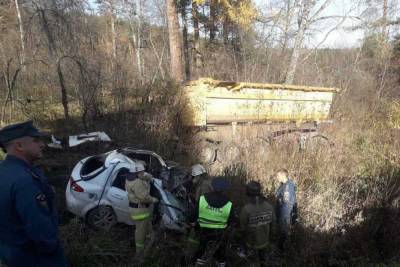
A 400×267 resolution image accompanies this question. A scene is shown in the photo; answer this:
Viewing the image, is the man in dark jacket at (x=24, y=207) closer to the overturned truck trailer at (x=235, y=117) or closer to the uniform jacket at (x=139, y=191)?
the uniform jacket at (x=139, y=191)

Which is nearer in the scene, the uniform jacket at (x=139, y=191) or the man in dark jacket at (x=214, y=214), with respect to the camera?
the man in dark jacket at (x=214, y=214)

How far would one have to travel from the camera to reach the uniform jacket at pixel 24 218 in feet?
7.93

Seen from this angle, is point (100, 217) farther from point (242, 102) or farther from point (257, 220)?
point (242, 102)

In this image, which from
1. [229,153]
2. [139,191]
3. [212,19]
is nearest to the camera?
[139,191]

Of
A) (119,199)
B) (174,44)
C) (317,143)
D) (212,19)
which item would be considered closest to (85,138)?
(119,199)

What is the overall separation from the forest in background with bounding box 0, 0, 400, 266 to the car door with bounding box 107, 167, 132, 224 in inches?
22.3

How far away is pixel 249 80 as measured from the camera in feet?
36.0

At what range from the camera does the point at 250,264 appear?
5.24m

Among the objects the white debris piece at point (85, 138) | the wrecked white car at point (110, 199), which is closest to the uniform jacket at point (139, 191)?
the wrecked white car at point (110, 199)

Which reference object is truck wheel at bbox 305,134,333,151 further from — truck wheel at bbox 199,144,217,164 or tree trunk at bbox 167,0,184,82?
tree trunk at bbox 167,0,184,82

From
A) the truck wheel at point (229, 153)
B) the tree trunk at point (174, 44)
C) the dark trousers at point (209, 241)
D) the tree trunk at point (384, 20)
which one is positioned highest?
the tree trunk at point (384, 20)

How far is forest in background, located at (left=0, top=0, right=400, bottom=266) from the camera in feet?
21.1

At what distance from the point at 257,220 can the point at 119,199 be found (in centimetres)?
269

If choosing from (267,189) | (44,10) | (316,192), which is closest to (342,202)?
(316,192)
